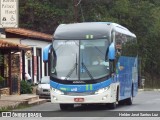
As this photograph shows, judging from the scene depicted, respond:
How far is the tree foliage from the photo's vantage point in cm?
5645

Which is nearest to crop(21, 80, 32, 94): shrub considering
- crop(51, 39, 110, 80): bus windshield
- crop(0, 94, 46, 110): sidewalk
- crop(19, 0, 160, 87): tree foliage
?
crop(0, 94, 46, 110): sidewalk

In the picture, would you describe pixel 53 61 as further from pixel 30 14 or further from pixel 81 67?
pixel 30 14

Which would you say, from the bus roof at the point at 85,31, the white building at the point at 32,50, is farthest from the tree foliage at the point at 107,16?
the bus roof at the point at 85,31

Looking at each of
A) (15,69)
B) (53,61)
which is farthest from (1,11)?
(15,69)

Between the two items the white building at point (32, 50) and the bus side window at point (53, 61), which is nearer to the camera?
→ the bus side window at point (53, 61)

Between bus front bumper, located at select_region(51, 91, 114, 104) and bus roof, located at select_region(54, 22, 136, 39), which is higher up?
bus roof, located at select_region(54, 22, 136, 39)

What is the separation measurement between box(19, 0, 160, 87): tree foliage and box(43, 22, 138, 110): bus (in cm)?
2992

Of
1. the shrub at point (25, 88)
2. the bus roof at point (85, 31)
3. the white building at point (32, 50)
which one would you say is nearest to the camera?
the bus roof at point (85, 31)

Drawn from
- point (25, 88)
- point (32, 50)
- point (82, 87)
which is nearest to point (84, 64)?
point (82, 87)

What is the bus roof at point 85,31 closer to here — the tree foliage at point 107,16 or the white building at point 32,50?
the white building at point 32,50

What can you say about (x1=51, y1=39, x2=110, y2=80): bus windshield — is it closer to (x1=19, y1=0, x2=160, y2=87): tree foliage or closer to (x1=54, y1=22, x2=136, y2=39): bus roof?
(x1=54, y1=22, x2=136, y2=39): bus roof

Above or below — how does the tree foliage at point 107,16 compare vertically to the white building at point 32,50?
above

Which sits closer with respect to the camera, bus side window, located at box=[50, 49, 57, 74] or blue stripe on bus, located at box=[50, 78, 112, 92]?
blue stripe on bus, located at box=[50, 78, 112, 92]

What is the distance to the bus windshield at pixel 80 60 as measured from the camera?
74.6ft
